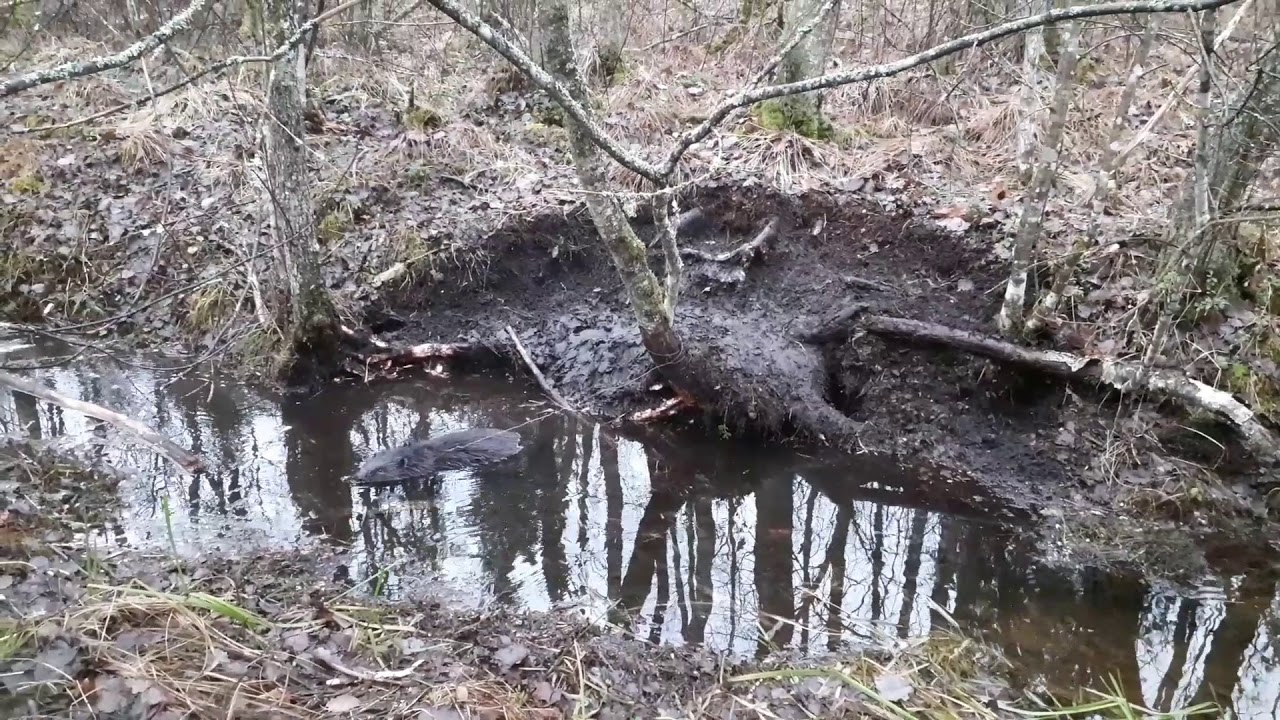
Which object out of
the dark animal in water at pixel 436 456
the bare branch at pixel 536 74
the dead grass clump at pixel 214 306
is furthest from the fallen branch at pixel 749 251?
the dead grass clump at pixel 214 306

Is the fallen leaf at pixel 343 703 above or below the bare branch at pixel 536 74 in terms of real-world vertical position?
below

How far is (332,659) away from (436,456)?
7.56ft

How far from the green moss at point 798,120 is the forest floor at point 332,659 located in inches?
205

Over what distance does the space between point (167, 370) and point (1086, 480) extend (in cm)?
711

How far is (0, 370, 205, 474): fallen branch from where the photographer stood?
4.16 m

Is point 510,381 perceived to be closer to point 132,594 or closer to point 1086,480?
point 132,594

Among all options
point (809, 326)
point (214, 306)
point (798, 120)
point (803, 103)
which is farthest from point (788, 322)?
point (214, 306)

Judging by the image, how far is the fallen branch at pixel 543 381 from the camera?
6270 mm

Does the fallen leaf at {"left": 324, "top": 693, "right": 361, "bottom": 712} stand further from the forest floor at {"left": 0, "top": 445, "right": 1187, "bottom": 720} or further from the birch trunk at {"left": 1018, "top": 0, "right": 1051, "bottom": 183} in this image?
the birch trunk at {"left": 1018, "top": 0, "right": 1051, "bottom": 183}

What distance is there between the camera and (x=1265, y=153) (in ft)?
14.8

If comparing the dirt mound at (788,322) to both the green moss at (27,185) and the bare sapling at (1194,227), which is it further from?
the green moss at (27,185)

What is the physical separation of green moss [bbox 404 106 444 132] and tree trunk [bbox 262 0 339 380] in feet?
8.15

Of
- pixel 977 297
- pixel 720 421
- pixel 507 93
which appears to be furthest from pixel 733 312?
pixel 507 93

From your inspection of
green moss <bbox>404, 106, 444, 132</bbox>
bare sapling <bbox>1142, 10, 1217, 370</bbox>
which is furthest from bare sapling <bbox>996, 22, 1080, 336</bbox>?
green moss <bbox>404, 106, 444, 132</bbox>
